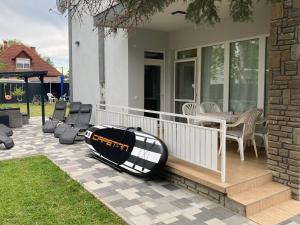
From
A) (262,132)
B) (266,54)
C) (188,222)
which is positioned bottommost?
(188,222)

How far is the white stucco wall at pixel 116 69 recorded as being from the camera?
874 centimetres

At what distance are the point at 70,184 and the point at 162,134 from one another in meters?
1.83

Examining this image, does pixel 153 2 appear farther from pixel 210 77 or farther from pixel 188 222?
pixel 210 77

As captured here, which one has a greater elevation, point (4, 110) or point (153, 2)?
point (153, 2)

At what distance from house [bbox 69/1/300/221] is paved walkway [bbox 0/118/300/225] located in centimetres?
24

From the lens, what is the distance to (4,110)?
1153 cm

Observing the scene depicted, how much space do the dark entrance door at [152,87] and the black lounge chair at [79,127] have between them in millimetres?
2185

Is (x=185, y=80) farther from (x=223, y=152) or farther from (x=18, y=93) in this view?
(x=18, y=93)

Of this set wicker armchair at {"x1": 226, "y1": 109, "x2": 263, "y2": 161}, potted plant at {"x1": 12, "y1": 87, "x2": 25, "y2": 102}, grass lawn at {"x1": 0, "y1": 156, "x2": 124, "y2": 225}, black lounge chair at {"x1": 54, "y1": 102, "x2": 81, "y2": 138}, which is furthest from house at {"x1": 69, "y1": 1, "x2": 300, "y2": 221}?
potted plant at {"x1": 12, "y1": 87, "x2": 25, "y2": 102}

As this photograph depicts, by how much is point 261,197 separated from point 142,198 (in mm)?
1684

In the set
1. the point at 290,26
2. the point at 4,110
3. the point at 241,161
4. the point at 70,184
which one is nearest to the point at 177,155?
the point at 241,161

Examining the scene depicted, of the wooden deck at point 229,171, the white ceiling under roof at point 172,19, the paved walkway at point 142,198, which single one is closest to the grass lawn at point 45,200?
the paved walkway at point 142,198

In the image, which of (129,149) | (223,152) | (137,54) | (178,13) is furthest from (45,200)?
(137,54)

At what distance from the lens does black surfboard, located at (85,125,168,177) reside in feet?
16.1
